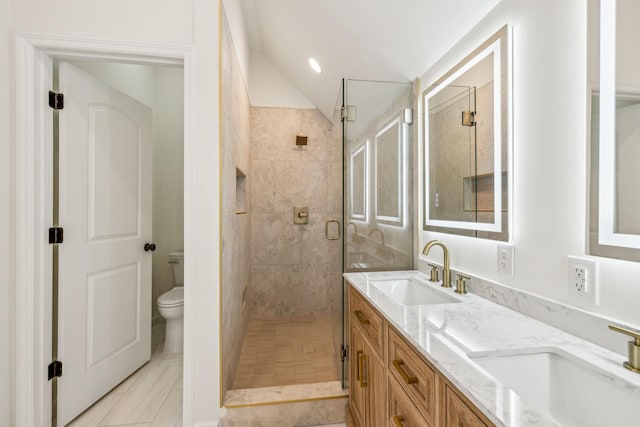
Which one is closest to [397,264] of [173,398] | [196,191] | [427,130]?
[427,130]

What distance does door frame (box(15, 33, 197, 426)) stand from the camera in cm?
150

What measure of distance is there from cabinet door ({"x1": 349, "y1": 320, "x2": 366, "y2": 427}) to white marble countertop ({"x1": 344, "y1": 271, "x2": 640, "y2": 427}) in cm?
41

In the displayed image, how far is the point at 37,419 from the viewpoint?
1.52 meters

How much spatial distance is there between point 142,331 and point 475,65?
9.05 feet

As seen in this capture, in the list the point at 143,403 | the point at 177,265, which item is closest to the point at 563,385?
the point at 143,403

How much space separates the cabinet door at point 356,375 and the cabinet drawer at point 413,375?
1.41 feet

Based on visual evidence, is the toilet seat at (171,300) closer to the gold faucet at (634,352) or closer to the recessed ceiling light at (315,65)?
the recessed ceiling light at (315,65)

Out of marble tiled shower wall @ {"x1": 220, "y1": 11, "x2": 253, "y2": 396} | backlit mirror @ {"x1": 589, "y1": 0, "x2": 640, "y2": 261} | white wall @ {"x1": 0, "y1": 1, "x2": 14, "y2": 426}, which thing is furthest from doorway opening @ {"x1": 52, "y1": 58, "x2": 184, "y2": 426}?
backlit mirror @ {"x1": 589, "y1": 0, "x2": 640, "y2": 261}

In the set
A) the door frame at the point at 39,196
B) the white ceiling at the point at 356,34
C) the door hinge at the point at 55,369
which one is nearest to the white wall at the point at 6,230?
the door frame at the point at 39,196

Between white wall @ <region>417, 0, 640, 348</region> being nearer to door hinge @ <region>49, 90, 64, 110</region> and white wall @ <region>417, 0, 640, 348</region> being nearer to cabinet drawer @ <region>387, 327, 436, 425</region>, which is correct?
cabinet drawer @ <region>387, 327, 436, 425</region>

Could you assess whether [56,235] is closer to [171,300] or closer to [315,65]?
[171,300]

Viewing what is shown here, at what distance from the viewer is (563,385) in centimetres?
77

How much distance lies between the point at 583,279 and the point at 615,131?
43 centimetres

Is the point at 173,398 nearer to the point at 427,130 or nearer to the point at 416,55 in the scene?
the point at 427,130
